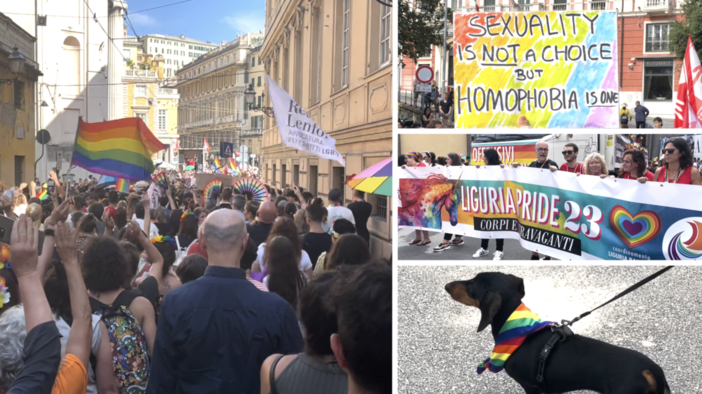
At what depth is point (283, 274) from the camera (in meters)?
3.43

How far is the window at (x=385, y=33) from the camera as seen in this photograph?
4.06 meters

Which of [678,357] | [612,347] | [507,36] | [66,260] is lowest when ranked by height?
A: [678,357]

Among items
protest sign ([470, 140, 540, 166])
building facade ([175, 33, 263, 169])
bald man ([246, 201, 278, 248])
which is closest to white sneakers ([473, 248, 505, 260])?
protest sign ([470, 140, 540, 166])

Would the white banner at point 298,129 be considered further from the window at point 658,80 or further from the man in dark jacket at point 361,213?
the window at point 658,80

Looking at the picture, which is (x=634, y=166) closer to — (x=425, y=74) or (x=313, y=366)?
(x=425, y=74)

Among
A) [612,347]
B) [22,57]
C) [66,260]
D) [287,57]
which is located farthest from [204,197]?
[612,347]

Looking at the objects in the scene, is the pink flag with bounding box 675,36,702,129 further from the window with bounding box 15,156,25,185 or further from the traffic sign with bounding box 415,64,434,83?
the window with bounding box 15,156,25,185

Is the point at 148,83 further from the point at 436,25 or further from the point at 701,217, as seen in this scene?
the point at 701,217

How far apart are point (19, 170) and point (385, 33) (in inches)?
130

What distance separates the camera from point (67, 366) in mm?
2244

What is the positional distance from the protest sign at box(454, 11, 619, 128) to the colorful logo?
43cm

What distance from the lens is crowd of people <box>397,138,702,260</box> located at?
2.14m

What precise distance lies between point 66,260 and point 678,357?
264cm

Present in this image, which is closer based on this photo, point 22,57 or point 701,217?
point 701,217
